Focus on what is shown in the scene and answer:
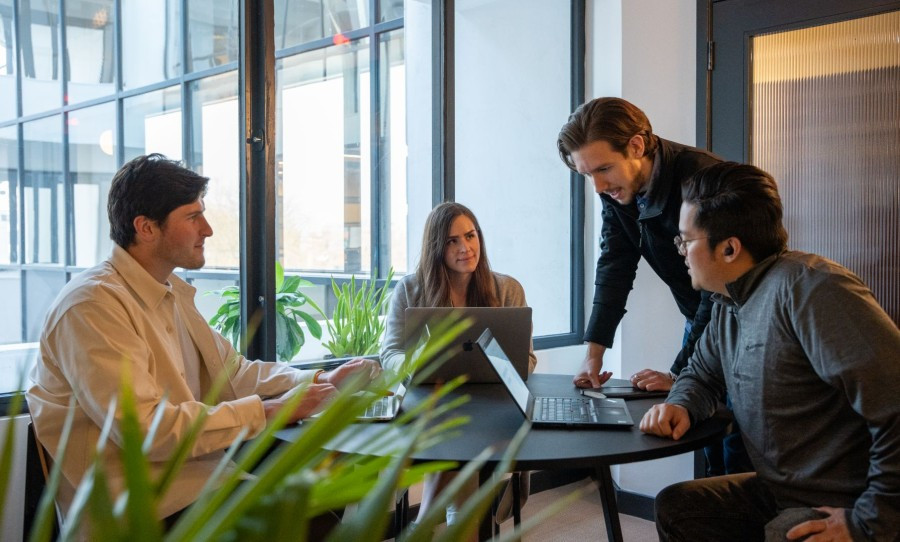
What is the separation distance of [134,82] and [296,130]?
2.54ft

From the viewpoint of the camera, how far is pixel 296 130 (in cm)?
358

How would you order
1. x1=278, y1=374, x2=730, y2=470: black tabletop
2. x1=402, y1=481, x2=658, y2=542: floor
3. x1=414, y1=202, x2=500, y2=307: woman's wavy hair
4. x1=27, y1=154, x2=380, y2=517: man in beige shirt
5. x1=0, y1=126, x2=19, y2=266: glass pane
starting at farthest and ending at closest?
x1=402, y1=481, x2=658, y2=542: floor, x1=414, y1=202, x2=500, y2=307: woman's wavy hair, x1=0, y1=126, x2=19, y2=266: glass pane, x1=27, y1=154, x2=380, y2=517: man in beige shirt, x1=278, y1=374, x2=730, y2=470: black tabletop

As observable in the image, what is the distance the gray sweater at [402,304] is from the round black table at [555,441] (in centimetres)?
48

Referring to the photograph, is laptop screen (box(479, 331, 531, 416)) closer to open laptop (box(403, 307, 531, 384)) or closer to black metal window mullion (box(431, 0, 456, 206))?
open laptop (box(403, 307, 531, 384))

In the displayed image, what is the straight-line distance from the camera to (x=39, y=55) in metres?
2.61

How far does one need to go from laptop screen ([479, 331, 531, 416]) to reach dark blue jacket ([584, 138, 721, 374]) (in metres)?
0.74

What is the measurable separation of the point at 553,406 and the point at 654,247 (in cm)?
85

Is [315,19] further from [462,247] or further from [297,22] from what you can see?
[462,247]

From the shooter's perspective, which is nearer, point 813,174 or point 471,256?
point 471,256

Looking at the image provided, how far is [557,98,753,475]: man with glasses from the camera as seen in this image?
2453mm

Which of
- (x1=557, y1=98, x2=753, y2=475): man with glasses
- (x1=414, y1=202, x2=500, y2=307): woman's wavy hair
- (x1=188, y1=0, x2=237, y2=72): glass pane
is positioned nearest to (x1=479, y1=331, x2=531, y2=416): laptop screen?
(x1=557, y1=98, x2=753, y2=475): man with glasses

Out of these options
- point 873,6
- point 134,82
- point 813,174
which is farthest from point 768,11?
point 134,82

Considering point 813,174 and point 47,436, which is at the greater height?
point 813,174

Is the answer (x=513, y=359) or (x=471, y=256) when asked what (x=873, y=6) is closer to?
(x=471, y=256)
